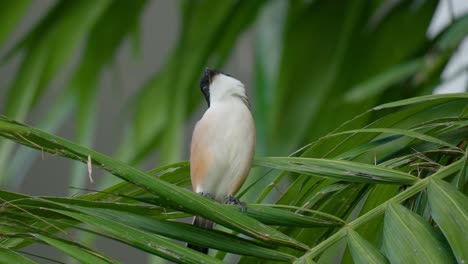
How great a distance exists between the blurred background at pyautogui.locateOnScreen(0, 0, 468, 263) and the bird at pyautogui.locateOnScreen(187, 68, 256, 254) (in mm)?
478

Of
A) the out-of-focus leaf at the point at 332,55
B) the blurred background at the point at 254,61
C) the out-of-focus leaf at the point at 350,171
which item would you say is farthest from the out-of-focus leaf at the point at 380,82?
the out-of-focus leaf at the point at 350,171

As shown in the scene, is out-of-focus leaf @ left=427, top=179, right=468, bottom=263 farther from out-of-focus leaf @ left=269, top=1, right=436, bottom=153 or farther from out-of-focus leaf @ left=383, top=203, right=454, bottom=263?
out-of-focus leaf @ left=269, top=1, right=436, bottom=153

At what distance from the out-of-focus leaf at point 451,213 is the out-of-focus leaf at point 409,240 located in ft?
0.04

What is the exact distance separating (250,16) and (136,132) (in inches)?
9.3

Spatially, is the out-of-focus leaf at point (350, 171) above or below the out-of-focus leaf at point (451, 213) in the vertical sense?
above

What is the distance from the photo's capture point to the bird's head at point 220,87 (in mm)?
660

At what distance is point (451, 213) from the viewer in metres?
0.51

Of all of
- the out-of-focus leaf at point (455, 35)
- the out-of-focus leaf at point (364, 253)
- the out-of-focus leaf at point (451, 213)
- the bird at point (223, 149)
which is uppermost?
the out-of-focus leaf at point (455, 35)

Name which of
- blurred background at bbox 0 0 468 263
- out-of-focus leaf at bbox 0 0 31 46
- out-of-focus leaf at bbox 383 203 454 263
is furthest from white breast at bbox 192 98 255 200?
out-of-focus leaf at bbox 0 0 31 46

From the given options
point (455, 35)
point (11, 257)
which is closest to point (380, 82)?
point (455, 35)

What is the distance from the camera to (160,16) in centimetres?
245

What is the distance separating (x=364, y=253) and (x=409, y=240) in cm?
3

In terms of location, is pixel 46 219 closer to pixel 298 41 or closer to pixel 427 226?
pixel 427 226

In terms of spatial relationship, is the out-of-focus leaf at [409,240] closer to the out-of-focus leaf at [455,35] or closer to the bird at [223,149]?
the bird at [223,149]
